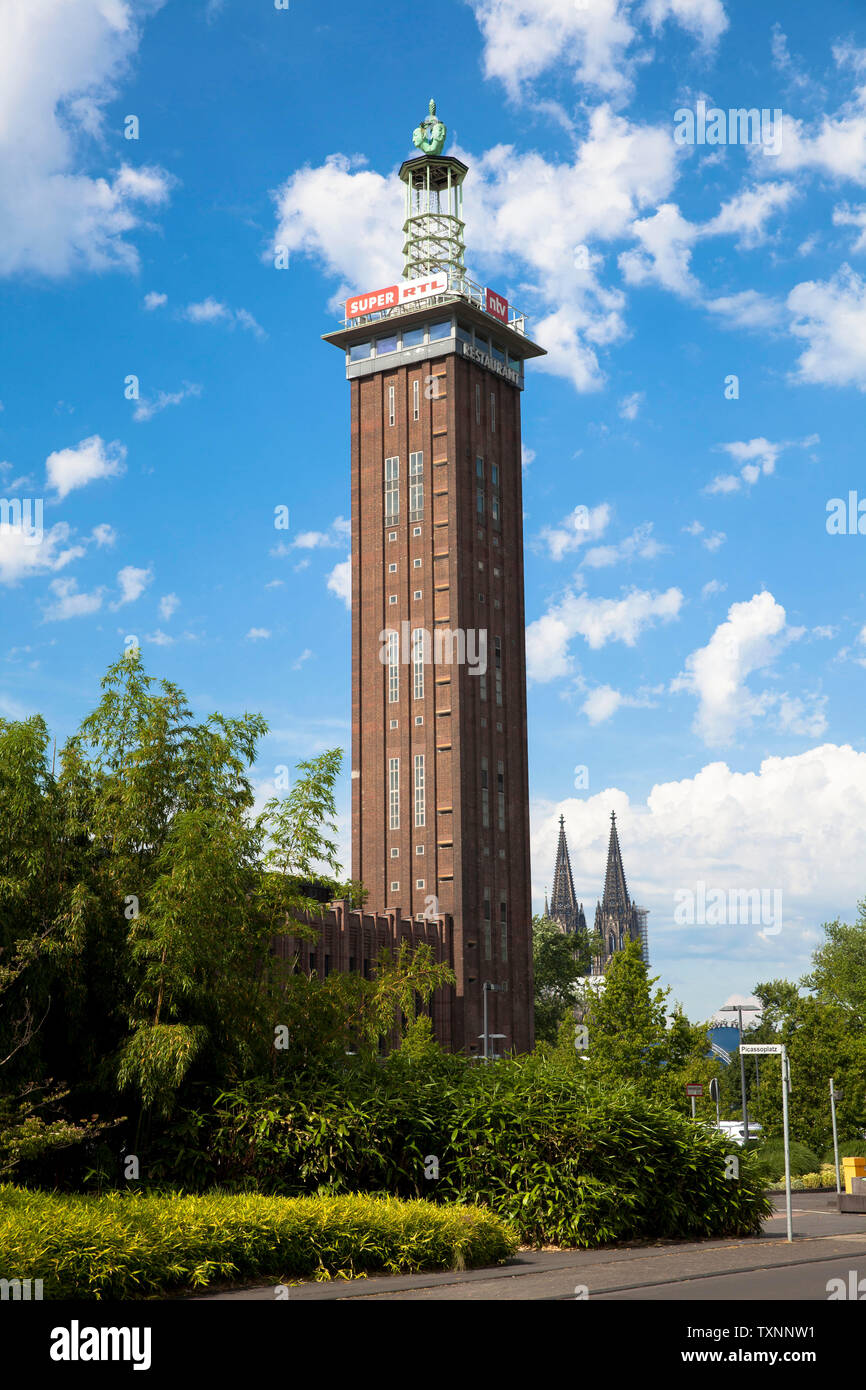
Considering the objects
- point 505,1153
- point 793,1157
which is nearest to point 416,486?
point 793,1157

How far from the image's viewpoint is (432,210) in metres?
98.2

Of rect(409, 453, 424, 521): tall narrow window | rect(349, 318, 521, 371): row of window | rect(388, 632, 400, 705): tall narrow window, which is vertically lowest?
rect(388, 632, 400, 705): tall narrow window

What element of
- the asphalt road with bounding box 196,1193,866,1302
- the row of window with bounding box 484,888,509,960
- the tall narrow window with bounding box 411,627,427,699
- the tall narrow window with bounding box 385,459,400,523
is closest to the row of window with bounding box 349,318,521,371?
Result: the tall narrow window with bounding box 385,459,400,523

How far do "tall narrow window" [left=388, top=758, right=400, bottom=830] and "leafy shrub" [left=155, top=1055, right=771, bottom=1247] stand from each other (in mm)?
67278

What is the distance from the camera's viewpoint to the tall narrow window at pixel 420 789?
289 ft

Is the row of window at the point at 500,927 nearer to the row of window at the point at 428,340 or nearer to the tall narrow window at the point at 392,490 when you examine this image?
the tall narrow window at the point at 392,490

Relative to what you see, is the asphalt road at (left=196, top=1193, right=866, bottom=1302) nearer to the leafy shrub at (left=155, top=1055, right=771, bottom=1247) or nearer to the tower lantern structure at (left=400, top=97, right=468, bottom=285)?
the leafy shrub at (left=155, top=1055, right=771, bottom=1247)

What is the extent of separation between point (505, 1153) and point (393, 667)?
71.8 m

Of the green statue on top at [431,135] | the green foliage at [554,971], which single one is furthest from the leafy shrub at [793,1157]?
the green statue on top at [431,135]

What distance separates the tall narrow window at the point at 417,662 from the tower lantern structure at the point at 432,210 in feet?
88.6

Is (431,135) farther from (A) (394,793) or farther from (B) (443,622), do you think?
(A) (394,793)

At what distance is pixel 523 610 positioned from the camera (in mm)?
96562

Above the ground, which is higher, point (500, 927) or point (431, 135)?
point (431, 135)

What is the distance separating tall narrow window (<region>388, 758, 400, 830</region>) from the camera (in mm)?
89125
